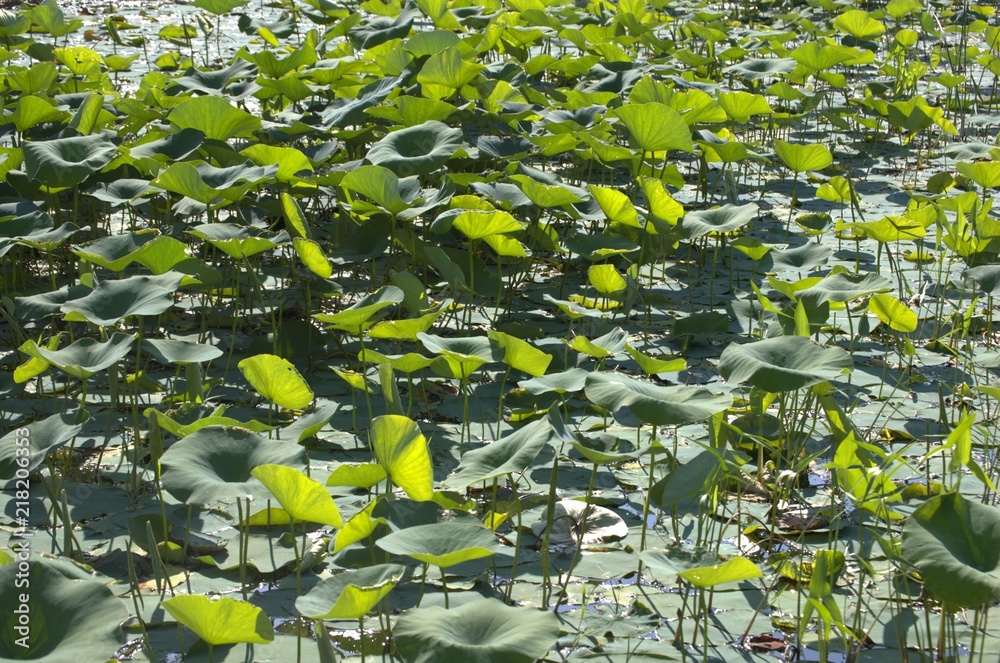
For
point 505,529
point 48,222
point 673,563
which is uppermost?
point 48,222

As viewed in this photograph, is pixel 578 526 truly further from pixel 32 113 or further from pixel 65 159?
pixel 32 113

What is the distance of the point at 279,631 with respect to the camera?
1.66 metres

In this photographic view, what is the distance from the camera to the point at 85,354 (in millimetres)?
1990

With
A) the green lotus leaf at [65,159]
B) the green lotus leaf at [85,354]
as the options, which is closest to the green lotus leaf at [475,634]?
the green lotus leaf at [85,354]

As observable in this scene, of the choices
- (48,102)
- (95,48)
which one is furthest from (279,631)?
(95,48)

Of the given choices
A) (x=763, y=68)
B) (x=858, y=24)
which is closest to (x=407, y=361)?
(x=763, y=68)

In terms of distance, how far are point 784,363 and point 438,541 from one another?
0.76 metres

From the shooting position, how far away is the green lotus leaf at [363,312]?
2209mm

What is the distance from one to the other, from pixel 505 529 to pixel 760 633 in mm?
530

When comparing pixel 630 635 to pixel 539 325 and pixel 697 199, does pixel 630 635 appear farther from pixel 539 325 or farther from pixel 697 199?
pixel 697 199

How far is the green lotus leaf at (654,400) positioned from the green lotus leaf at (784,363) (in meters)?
0.07

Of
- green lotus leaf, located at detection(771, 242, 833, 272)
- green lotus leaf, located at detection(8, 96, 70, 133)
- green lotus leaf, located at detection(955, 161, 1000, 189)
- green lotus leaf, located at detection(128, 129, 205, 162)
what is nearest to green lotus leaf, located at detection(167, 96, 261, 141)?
green lotus leaf, located at detection(128, 129, 205, 162)

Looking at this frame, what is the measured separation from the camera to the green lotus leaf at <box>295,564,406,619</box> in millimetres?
1334

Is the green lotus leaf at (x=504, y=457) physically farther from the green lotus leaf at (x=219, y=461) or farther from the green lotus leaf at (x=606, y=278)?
the green lotus leaf at (x=606, y=278)
